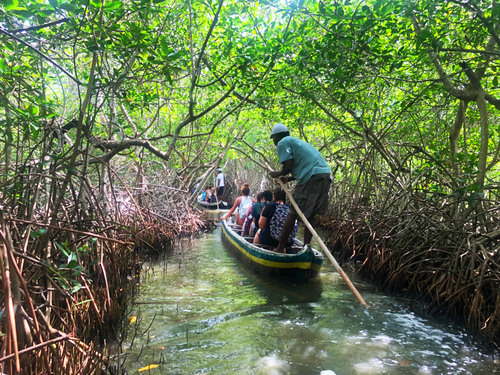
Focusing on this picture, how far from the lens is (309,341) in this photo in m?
2.72

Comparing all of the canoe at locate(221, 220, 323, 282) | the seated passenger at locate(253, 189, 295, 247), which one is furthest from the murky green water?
Result: the seated passenger at locate(253, 189, 295, 247)

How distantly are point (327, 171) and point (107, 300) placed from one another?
2.84 metres

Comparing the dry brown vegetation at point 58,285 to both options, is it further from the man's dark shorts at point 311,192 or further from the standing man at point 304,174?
the man's dark shorts at point 311,192

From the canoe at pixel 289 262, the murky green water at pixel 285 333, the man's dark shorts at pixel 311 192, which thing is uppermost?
the man's dark shorts at pixel 311 192

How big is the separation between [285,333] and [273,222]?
1.81m

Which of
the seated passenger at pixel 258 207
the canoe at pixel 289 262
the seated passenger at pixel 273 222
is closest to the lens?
the canoe at pixel 289 262

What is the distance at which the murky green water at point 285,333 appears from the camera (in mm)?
2355

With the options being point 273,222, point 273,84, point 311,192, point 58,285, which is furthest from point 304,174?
point 58,285

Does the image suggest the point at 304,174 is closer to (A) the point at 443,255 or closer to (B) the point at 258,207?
(B) the point at 258,207

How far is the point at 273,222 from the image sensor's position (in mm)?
→ 4492

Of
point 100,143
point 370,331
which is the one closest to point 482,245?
point 370,331

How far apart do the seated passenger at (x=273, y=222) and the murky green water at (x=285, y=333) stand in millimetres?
555

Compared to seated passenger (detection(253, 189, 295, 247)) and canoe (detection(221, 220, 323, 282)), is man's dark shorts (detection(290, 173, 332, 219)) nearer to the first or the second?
seated passenger (detection(253, 189, 295, 247))

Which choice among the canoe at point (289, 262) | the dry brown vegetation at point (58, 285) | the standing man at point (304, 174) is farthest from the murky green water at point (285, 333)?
the standing man at point (304, 174)
